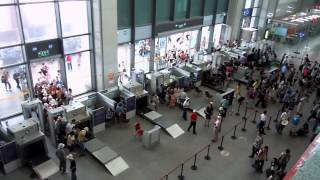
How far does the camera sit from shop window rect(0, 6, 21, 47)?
12.6 meters

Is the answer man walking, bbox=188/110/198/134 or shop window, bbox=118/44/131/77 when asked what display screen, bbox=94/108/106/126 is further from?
shop window, bbox=118/44/131/77

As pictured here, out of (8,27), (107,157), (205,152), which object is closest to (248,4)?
(205,152)

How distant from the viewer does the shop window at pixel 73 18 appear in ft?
47.6

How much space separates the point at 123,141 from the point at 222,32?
1668 centimetres

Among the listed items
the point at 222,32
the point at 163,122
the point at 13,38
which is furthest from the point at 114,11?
the point at 222,32

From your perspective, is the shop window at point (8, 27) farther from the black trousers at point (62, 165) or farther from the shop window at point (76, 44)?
the black trousers at point (62, 165)

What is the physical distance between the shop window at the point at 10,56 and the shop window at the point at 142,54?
7.76 meters

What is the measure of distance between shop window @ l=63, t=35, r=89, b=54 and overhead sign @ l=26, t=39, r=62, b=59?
1.61 feet

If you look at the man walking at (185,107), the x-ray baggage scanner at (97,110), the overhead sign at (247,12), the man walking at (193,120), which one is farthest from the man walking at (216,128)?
the overhead sign at (247,12)

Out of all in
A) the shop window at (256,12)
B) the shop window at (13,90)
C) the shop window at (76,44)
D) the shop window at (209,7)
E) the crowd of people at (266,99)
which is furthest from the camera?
the shop window at (256,12)

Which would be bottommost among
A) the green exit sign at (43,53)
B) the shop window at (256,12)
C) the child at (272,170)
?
the child at (272,170)

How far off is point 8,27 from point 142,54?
910 cm

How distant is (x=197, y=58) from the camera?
21.2 metres

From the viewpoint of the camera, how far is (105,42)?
50.6ft
